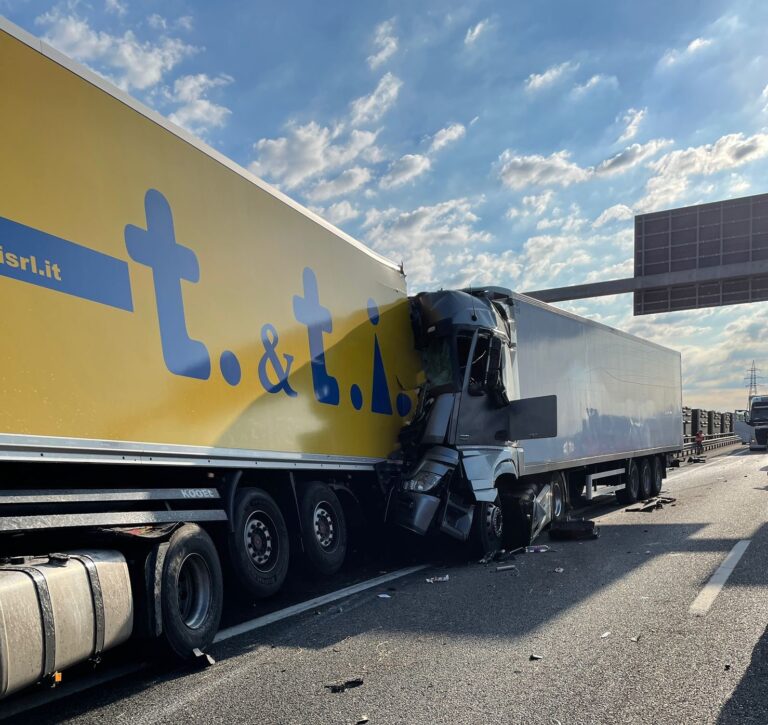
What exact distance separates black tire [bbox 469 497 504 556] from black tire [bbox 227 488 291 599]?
269 cm

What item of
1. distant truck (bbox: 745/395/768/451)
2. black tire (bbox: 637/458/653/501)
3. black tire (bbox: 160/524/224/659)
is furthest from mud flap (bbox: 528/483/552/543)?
distant truck (bbox: 745/395/768/451)

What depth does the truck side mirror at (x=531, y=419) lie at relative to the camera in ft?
29.5

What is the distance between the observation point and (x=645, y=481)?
16281mm

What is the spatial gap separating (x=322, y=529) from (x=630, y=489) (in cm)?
1017

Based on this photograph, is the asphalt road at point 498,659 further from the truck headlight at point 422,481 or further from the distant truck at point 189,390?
the truck headlight at point 422,481

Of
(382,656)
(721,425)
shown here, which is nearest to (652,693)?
Answer: (382,656)

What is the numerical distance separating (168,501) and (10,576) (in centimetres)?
163

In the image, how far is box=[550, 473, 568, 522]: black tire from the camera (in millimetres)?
10985

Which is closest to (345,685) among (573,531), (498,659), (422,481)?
(498,659)

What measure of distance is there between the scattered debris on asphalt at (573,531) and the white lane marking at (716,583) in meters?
1.88

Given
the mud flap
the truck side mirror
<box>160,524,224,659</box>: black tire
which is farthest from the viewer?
the mud flap

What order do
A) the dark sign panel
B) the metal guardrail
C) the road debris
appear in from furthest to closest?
the metal guardrail
the dark sign panel
the road debris

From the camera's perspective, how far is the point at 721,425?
2044 inches

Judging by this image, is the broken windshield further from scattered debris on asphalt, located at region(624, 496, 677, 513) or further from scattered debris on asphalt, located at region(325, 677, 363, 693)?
scattered debris on asphalt, located at region(624, 496, 677, 513)
